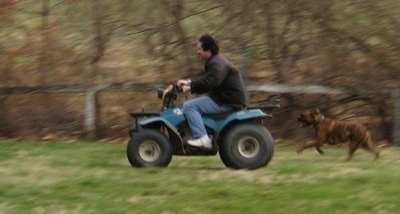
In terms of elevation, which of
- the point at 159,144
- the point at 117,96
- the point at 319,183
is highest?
the point at 117,96

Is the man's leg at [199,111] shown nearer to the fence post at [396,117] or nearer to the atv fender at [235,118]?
the atv fender at [235,118]

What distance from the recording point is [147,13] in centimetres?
1488

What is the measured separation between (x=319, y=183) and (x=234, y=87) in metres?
1.75

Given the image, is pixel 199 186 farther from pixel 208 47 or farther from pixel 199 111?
pixel 208 47

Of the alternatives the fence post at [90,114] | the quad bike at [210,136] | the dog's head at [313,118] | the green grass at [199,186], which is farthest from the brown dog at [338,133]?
the fence post at [90,114]

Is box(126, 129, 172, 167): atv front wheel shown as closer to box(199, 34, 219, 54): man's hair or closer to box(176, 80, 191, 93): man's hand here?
box(176, 80, 191, 93): man's hand

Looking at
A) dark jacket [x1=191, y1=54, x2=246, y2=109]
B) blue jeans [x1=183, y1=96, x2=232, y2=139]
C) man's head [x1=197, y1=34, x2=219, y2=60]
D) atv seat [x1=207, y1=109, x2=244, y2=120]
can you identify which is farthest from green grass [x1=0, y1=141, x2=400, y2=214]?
man's head [x1=197, y1=34, x2=219, y2=60]

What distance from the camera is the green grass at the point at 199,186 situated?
26.0 ft

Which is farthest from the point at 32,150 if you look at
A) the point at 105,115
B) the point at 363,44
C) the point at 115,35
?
the point at 363,44

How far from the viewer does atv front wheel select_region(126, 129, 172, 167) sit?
33.1 ft

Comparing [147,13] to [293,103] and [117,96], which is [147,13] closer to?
[117,96]

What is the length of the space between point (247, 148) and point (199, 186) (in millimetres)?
1340

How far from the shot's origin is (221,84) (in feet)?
32.4

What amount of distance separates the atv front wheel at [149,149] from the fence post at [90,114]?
393cm
